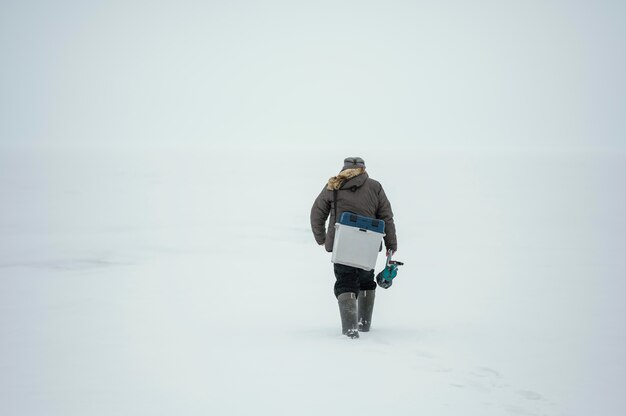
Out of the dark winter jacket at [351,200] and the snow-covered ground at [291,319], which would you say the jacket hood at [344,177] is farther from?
the snow-covered ground at [291,319]

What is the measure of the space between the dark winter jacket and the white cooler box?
4.7 inches

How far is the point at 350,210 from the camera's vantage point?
5.57m

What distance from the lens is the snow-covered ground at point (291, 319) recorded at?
4246 mm

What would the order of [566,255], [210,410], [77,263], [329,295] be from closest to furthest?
1. [210,410]
2. [329,295]
3. [77,263]
4. [566,255]

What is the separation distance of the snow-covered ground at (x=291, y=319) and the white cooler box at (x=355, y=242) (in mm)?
630

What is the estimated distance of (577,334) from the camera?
6.16m

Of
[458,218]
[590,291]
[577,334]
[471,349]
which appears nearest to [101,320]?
[471,349]

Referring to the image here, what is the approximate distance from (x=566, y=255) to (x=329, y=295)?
4.78 metres

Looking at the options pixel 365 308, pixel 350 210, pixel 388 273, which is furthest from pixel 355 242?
pixel 365 308

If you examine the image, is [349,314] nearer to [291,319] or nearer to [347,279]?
[347,279]

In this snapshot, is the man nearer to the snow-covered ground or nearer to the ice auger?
the ice auger

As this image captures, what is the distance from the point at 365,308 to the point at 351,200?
3.19 ft

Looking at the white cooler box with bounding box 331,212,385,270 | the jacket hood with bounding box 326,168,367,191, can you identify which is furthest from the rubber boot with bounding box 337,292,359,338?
the jacket hood with bounding box 326,168,367,191

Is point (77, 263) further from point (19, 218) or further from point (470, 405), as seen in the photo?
point (470, 405)
